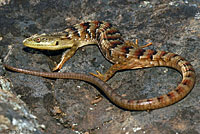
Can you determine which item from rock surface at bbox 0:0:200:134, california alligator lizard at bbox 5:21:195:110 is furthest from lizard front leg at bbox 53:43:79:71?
rock surface at bbox 0:0:200:134

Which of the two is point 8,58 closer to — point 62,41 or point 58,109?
point 62,41

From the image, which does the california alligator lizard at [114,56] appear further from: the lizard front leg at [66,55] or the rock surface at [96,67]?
the rock surface at [96,67]

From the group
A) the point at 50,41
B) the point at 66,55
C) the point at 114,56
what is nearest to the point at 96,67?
the point at 114,56

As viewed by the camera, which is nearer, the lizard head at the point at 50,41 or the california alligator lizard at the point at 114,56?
the california alligator lizard at the point at 114,56

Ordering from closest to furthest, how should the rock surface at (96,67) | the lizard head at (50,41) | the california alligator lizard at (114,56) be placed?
1. the rock surface at (96,67)
2. the california alligator lizard at (114,56)
3. the lizard head at (50,41)

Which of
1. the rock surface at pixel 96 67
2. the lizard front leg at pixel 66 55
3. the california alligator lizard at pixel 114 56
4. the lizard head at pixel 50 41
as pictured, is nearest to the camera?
the rock surface at pixel 96 67

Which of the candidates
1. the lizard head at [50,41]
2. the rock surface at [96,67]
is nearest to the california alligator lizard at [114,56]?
the lizard head at [50,41]

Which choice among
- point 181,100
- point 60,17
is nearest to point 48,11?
point 60,17
